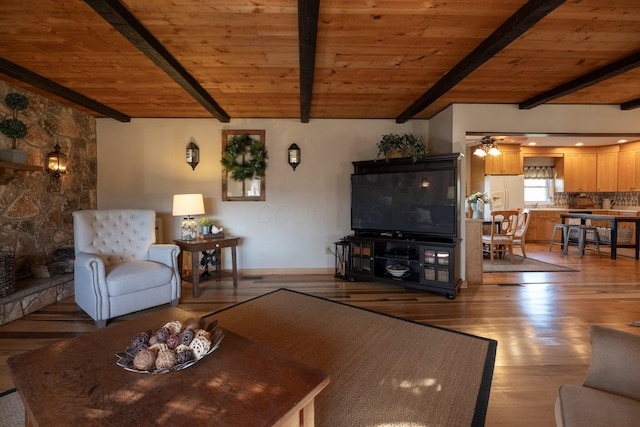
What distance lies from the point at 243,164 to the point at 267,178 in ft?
1.32

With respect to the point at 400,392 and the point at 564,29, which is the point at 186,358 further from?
the point at 564,29

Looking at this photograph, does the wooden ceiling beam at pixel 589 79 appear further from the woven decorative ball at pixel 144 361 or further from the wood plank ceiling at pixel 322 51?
the woven decorative ball at pixel 144 361

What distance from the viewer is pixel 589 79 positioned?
9.50 ft

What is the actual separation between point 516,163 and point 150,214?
298 inches

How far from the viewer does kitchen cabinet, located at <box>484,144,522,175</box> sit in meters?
6.91

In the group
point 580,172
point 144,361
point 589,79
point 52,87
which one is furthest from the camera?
point 580,172

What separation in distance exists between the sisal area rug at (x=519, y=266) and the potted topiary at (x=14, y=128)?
5.90 m

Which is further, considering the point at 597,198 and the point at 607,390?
the point at 597,198

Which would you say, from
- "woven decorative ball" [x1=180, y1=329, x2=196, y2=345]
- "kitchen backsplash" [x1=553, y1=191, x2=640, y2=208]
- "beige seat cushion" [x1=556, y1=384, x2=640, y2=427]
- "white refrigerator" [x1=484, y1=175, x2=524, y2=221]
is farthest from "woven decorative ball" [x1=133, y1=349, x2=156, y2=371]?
"kitchen backsplash" [x1=553, y1=191, x2=640, y2=208]

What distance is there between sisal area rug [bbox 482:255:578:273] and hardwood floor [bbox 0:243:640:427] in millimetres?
243

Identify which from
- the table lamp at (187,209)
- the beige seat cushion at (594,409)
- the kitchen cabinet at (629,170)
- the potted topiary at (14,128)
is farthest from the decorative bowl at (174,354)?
the kitchen cabinet at (629,170)

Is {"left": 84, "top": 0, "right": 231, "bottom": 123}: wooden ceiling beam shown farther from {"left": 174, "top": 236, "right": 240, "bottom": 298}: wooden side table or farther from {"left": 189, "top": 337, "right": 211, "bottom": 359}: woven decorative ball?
{"left": 189, "top": 337, "right": 211, "bottom": 359}: woven decorative ball

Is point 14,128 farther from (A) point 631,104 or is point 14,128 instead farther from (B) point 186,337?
(A) point 631,104

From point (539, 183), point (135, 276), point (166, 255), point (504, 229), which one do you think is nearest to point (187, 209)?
point (166, 255)
